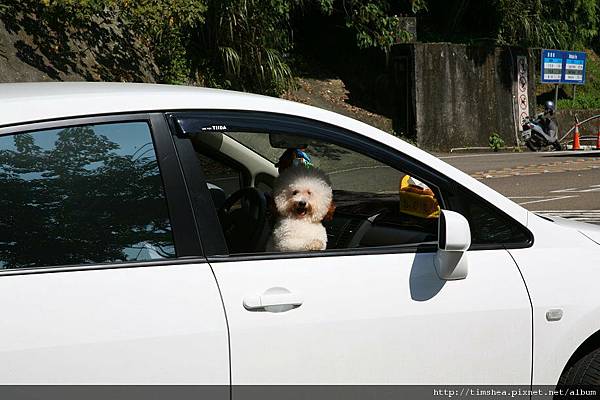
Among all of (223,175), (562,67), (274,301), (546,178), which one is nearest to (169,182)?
(274,301)

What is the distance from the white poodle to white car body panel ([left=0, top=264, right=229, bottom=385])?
58 centimetres

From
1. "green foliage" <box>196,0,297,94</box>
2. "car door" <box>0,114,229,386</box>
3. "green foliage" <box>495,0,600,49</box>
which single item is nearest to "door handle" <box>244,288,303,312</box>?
"car door" <box>0,114,229,386</box>

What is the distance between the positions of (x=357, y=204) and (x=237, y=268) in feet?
3.51

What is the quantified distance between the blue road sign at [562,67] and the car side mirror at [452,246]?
27.7m

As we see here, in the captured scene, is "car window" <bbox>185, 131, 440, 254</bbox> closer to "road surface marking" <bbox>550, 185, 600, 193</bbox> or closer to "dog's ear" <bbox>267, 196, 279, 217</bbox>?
"dog's ear" <bbox>267, 196, 279, 217</bbox>

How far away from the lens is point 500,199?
3.42m

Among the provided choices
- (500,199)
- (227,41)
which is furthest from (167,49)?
(500,199)

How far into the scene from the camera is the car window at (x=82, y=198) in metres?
2.66

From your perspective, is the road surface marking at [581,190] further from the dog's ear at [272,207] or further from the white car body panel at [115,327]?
the white car body panel at [115,327]

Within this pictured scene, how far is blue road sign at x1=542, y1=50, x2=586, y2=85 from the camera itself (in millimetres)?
29734

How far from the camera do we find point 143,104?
290 cm

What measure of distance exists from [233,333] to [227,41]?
19895mm

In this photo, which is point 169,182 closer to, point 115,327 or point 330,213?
point 115,327

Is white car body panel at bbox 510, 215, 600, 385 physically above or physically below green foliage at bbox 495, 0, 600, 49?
below
